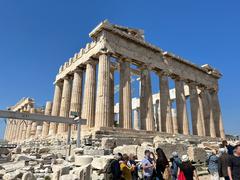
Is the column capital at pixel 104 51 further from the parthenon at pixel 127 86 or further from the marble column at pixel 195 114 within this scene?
the marble column at pixel 195 114

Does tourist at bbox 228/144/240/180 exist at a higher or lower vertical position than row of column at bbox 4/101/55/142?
lower

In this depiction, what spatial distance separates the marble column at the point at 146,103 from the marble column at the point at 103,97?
4.76 meters

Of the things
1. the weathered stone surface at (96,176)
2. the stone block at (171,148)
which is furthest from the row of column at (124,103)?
the weathered stone surface at (96,176)

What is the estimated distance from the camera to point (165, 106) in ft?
82.5

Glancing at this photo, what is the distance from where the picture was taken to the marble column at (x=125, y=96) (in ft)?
67.7

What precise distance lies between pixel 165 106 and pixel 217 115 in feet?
41.8

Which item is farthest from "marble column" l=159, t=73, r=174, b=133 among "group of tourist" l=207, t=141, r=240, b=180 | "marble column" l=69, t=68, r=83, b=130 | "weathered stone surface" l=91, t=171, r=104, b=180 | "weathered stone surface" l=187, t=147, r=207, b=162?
"weathered stone surface" l=91, t=171, r=104, b=180

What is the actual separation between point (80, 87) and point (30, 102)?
22370 millimetres

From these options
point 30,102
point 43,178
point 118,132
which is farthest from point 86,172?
point 30,102

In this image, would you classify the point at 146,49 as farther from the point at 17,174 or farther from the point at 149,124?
the point at 17,174

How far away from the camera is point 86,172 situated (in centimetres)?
668

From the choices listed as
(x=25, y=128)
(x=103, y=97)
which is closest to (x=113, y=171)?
(x=103, y=97)

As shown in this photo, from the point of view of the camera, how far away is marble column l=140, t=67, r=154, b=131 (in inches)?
878

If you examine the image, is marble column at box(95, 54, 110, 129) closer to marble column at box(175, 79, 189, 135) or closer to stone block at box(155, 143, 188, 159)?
stone block at box(155, 143, 188, 159)
